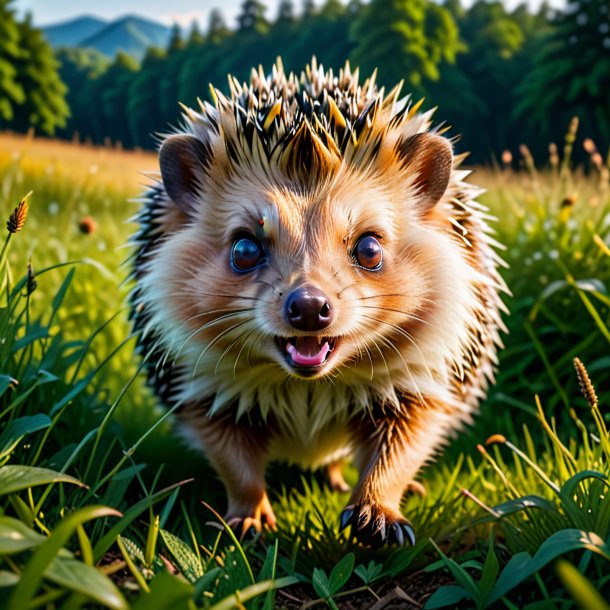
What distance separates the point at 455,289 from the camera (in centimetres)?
323

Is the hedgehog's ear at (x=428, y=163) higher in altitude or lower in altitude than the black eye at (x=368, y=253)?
higher

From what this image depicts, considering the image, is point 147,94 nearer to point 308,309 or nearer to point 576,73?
point 576,73

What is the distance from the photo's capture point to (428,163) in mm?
3316

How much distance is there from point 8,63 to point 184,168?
34.2 m

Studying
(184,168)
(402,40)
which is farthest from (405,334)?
(402,40)

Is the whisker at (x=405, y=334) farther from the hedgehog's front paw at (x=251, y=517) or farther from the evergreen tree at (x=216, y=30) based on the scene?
the evergreen tree at (x=216, y=30)

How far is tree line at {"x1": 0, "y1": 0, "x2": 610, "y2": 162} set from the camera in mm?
31641

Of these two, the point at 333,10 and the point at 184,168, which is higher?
the point at 184,168

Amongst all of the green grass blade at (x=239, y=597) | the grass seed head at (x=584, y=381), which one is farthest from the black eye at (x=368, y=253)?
the green grass blade at (x=239, y=597)

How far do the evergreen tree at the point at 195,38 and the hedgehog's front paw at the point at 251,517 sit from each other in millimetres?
41538

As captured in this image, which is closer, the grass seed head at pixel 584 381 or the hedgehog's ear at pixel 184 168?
the grass seed head at pixel 584 381

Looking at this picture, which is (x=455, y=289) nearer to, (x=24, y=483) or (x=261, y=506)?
(x=261, y=506)

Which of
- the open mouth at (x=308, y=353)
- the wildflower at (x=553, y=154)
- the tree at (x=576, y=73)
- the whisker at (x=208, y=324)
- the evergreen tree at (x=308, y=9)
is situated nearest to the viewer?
the open mouth at (x=308, y=353)

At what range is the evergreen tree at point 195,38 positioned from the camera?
4197 cm
